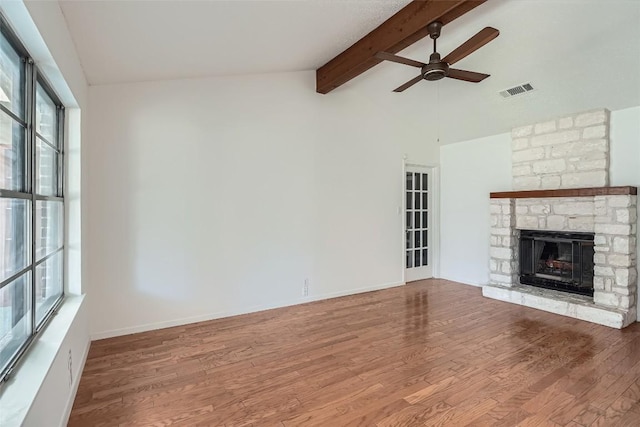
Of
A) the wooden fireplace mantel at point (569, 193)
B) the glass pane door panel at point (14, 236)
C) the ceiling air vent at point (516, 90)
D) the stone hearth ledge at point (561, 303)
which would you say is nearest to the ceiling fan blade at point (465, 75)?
the ceiling air vent at point (516, 90)

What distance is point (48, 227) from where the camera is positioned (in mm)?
2191

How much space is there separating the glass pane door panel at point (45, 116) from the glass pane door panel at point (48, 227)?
46 centimetres

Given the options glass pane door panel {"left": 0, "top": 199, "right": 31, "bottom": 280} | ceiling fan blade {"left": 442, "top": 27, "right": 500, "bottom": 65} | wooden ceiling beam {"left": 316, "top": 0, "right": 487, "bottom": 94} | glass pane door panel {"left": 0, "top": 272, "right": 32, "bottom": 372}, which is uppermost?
wooden ceiling beam {"left": 316, "top": 0, "right": 487, "bottom": 94}

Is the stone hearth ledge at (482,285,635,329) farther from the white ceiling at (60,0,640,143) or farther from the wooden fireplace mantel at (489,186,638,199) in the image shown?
the white ceiling at (60,0,640,143)

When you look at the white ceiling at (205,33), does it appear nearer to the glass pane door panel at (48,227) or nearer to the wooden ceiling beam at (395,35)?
the wooden ceiling beam at (395,35)

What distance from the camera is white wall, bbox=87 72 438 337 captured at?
319 centimetres

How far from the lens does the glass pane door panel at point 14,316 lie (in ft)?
4.67

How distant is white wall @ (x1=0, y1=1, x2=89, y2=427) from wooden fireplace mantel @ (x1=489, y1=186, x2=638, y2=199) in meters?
4.99

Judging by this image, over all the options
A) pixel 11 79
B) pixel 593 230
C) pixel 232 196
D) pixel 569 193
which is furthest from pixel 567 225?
pixel 11 79

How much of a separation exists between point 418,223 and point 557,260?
200 cm

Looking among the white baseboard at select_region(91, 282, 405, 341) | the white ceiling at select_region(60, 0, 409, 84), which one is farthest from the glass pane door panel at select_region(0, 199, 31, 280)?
the white baseboard at select_region(91, 282, 405, 341)

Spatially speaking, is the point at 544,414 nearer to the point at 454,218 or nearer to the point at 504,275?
the point at 504,275

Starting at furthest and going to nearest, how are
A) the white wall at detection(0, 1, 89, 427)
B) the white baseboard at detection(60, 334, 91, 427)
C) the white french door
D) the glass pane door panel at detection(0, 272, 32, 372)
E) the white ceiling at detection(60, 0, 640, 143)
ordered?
1. the white french door
2. the white ceiling at detection(60, 0, 640, 143)
3. the white baseboard at detection(60, 334, 91, 427)
4. the glass pane door panel at detection(0, 272, 32, 372)
5. the white wall at detection(0, 1, 89, 427)

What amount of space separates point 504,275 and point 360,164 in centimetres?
260
